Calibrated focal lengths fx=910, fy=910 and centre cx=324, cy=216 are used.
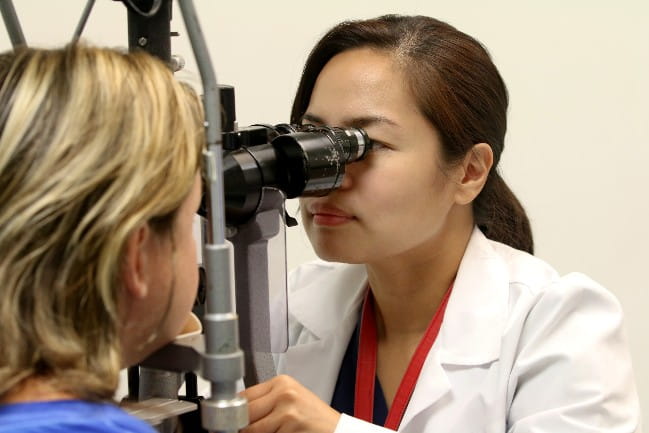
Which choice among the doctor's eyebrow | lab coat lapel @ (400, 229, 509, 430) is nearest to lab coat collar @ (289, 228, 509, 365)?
lab coat lapel @ (400, 229, 509, 430)

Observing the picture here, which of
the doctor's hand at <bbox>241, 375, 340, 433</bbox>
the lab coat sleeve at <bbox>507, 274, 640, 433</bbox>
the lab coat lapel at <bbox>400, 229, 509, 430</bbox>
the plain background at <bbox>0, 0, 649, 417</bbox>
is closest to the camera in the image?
the doctor's hand at <bbox>241, 375, 340, 433</bbox>

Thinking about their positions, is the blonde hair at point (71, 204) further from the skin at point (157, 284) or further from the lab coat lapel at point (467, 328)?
the lab coat lapel at point (467, 328)

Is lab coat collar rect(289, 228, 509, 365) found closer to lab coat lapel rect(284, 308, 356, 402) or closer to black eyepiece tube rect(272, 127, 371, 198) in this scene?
lab coat lapel rect(284, 308, 356, 402)

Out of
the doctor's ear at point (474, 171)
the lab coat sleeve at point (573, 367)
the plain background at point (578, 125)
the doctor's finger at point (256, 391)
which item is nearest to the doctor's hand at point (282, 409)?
the doctor's finger at point (256, 391)

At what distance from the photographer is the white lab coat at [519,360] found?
1.22 m

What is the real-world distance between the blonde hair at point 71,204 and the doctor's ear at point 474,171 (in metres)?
0.72

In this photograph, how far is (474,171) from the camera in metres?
1.41

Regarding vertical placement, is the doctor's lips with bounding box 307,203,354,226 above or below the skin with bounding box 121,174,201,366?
below

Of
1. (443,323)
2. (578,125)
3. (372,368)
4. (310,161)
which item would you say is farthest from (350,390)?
(578,125)

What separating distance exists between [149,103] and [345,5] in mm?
1429

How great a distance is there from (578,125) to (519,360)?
1.08 metres

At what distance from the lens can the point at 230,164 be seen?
0.93 meters

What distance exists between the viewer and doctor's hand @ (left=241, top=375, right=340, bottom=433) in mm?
1038

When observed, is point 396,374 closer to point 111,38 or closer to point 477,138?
point 477,138
